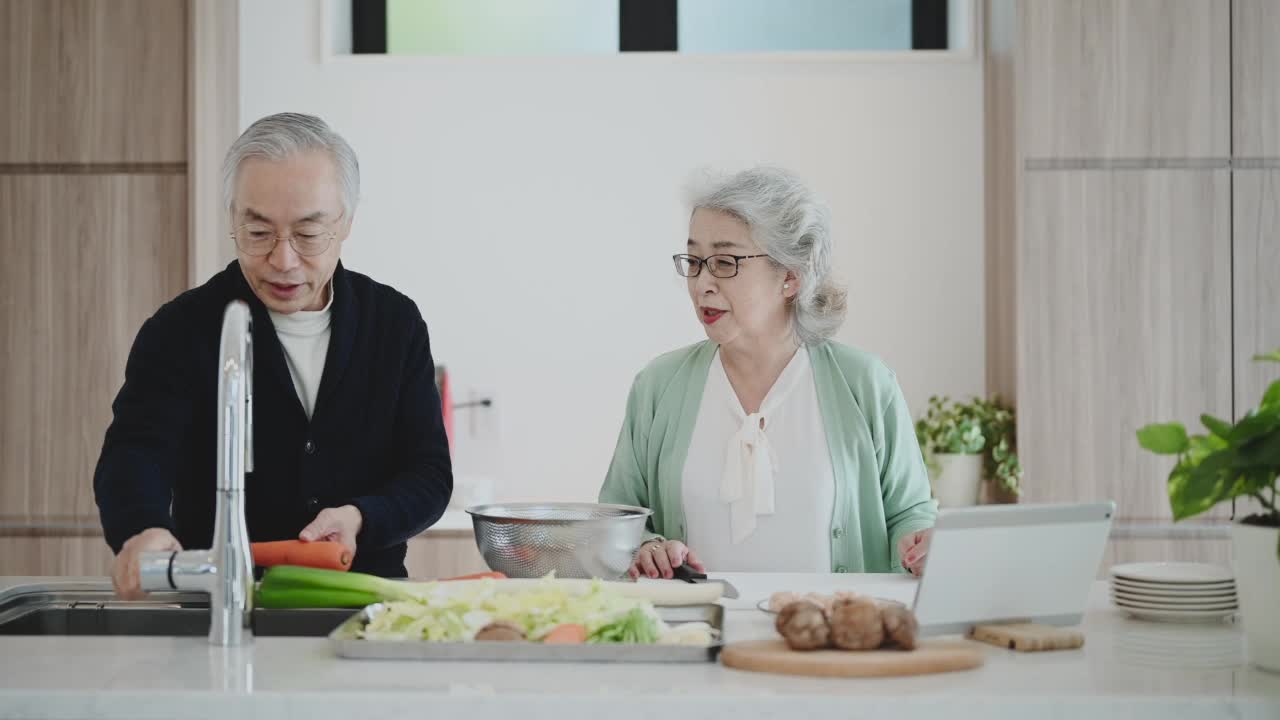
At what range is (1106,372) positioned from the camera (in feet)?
11.6

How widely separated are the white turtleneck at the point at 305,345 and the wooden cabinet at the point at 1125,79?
7.51 ft

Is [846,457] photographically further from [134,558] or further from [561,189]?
[561,189]

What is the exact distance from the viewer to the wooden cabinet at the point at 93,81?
3.52m

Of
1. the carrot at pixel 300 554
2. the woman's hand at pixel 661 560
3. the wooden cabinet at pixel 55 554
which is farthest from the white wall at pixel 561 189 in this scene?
the carrot at pixel 300 554

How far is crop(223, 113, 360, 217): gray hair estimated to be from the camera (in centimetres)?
188

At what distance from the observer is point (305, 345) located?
2.03 metres

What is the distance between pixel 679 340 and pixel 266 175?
2311 mm

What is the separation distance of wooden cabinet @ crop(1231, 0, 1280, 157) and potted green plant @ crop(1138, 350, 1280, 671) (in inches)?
98.0

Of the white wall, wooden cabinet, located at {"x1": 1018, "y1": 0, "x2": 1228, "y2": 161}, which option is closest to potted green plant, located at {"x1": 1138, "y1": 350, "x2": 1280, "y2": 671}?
wooden cabinet, located at {"x1": 1018, "y1": 0, "x2": 1228, "y2": 161}

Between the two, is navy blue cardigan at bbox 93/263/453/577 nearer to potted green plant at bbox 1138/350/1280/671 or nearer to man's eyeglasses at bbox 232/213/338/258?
man's eyeglasses at bbox 232/213/338/258

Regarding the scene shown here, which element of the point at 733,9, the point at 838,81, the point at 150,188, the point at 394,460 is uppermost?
the point at 733,9

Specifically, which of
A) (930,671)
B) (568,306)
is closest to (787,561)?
(930,671)

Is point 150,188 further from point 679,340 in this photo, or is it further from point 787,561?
point 787,561

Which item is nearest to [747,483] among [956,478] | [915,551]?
[915,551]
